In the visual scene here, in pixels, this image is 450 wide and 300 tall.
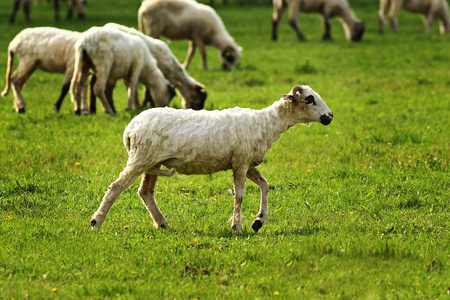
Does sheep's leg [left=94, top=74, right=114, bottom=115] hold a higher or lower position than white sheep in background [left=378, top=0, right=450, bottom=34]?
higher

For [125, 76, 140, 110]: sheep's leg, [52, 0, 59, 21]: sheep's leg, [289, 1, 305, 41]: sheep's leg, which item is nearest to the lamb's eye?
[125, 76, 140, 110]: sheep's leg

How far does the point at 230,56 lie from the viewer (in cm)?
2017

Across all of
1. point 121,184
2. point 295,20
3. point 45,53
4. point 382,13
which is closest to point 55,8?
point 295,20

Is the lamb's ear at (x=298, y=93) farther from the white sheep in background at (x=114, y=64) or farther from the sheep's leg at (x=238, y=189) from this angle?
the white sheep in background at (x=114, y=64)

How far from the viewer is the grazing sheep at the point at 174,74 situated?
14305mm

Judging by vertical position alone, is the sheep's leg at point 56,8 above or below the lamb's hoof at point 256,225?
below

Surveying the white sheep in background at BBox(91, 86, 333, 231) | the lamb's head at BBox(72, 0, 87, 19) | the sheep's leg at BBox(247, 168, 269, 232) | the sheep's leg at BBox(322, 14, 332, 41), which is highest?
the white sheep in background at BBox(91, 86, 333, 231)

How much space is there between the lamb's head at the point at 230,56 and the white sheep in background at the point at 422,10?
931cm

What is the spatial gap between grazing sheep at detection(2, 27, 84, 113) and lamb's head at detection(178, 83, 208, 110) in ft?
7.40

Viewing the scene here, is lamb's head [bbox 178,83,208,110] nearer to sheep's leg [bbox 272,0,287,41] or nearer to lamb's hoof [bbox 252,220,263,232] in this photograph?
lamb's hoof [bbox 252,220,263,232]

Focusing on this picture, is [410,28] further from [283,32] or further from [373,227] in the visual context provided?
[373,227]

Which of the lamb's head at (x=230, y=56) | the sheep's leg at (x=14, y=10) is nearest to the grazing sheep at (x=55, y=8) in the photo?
the sheep's leg at (x=14, y=10)

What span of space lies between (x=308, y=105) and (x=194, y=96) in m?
6.98

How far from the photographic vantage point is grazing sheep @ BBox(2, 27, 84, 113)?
1350 cm
